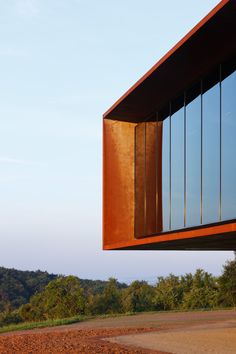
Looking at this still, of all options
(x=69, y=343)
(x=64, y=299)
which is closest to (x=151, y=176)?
(x=69, y=343)

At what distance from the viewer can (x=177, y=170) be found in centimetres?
1784

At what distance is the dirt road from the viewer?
558 inches

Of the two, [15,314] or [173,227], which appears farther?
[15,314]

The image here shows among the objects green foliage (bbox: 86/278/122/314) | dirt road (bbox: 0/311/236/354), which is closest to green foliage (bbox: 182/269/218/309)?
green foliage (bbox: 86/278/122/314)

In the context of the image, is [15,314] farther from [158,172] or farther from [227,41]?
[227,41]

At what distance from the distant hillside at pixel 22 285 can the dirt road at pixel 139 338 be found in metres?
39.6

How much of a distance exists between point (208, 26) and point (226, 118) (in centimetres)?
247

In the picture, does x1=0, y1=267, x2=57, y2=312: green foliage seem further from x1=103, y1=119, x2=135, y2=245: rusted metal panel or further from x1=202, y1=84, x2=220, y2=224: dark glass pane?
x1=202, y1=84, x2=220, y2=224: dark glass pane

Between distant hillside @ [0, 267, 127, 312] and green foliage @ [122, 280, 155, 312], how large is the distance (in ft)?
62.1

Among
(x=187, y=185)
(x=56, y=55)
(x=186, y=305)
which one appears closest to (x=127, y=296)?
(x=186, y=305)

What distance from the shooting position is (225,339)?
15547mm

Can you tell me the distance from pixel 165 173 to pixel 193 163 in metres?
2.39

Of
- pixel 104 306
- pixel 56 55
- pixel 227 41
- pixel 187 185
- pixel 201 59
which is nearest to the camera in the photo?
pixel 227 41

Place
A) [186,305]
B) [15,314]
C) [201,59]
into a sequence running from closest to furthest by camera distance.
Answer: [201,59] → [186,305] → [15,314]
